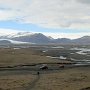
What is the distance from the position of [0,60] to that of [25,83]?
6529 cm

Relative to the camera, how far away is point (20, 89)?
53.2m

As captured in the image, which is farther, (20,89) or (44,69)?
(44,69)

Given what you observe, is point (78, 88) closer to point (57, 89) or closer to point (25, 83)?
point (57, 89)

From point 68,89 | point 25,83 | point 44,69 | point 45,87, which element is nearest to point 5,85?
A: point 25,83

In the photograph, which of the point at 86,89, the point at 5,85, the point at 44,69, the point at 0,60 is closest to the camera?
the point at 86,89

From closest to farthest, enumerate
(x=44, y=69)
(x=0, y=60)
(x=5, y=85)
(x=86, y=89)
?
(x=86, y=89)
(x=5, y=85)
(x=44, y=69)
(x=0, y=60)

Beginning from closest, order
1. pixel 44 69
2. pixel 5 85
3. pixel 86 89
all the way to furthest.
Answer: pixel 86 89
pixel 5 85
pixel 44 69

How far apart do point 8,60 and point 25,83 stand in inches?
2548

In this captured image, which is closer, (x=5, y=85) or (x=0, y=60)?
(x=5, y=85)

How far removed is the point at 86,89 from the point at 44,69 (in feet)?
135

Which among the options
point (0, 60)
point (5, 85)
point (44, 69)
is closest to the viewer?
point (5, 85)

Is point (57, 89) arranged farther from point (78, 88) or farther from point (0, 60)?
point (0, 60)

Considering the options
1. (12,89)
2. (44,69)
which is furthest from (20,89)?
(44,69)

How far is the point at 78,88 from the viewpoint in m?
53.5
